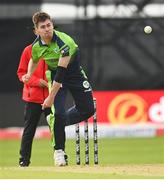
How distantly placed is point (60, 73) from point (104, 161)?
3.89 m

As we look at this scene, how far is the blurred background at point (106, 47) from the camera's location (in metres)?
15.2

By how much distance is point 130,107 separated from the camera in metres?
15.0

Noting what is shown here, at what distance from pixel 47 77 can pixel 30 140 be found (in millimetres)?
843

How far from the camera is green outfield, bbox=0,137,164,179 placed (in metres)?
7.65

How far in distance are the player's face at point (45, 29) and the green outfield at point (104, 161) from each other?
129 cm

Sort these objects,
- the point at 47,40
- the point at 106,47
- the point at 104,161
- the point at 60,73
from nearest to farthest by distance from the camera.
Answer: the point at 60,73 → the point at 47,40 → the point at 104,161 → the point at 106,47

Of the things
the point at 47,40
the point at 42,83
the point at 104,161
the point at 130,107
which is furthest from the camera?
the point at 130,107

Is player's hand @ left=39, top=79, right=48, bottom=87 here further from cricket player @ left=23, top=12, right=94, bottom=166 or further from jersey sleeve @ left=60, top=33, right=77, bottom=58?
jersey sleeve @ left=60, top=33, right=77, bottom=58

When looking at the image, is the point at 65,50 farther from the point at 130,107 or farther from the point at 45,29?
the point at 130,107

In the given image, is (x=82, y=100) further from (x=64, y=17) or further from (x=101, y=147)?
(x=64, y=17)

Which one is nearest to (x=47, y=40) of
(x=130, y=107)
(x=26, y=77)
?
(x=26, y=77)

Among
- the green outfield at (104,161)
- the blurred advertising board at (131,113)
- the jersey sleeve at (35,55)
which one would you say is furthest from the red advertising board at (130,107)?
the jersey sleeve at (35,55)

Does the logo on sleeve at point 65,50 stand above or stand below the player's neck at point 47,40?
below

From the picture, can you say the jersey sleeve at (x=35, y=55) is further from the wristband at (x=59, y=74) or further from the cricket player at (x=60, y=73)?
the wristband at (x=59, y=74)
